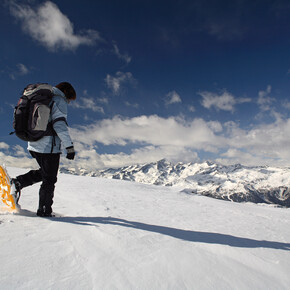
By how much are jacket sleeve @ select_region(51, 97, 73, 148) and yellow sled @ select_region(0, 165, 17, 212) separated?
4.05ft

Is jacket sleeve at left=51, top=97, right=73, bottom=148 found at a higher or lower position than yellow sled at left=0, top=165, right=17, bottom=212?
higher

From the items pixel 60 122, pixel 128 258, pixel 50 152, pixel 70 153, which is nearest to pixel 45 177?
pixel 50 152

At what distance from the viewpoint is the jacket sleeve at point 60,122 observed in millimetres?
3391

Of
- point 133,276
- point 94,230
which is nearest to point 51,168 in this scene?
point 94,230

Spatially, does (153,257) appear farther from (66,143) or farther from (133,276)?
(66,143)

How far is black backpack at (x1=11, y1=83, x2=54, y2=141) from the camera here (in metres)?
3.19

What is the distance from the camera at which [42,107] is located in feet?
10.4

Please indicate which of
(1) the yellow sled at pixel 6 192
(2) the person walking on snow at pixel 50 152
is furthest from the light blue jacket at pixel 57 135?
(1) the yellow sled at pixel 6 192

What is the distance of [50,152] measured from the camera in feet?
11.3

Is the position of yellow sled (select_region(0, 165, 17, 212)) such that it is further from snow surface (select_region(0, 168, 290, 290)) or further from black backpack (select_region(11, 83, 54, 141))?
black backpack (select_region(11, 83, 54, 141))

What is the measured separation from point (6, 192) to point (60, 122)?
1.61 m

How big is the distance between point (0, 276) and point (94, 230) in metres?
1.30

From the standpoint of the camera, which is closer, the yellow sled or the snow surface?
the snow surface

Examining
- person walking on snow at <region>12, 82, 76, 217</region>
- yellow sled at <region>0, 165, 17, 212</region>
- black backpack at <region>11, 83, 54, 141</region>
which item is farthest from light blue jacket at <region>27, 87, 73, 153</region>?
yellow sled at <region>0, 165, 17, 212</region>
